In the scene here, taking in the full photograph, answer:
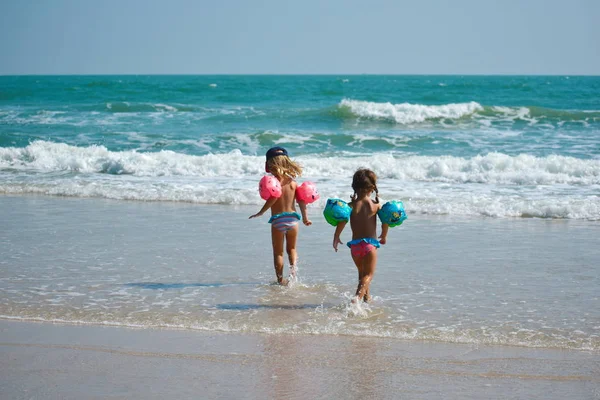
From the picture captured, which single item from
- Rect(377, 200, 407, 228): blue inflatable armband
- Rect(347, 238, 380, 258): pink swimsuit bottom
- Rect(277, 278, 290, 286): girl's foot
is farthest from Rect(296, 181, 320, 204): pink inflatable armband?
Rect(377, 200, 407, 228): blue inflatable armband

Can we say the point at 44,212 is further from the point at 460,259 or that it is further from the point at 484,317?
the point at 484,317

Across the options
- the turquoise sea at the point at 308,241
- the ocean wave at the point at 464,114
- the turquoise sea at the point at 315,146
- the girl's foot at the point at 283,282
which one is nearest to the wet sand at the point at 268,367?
the turquoise sea at the point at 308,241

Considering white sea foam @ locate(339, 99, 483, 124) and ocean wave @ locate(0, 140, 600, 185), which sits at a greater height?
white sea foam @ locate(339, 99, 483, 124)

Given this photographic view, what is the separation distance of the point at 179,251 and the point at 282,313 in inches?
105

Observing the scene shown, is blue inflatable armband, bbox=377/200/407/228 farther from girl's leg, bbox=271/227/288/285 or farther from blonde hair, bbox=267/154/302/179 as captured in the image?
girl's leg, bbox=271/227/288/285

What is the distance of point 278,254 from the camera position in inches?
269

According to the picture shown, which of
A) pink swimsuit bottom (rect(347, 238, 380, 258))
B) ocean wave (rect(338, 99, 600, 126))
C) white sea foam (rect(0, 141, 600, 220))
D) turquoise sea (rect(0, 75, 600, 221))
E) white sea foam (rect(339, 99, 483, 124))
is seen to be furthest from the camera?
white sea foam (rect(339, 99, 483, 124))

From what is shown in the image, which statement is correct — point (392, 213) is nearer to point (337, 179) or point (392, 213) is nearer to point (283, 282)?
point (283, 282)

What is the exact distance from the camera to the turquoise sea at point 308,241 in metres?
5.72

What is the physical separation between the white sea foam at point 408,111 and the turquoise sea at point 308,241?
5.72 m

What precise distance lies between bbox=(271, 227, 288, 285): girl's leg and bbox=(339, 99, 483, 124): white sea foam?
21.7 meters

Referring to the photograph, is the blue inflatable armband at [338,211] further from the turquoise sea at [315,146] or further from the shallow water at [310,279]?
the turquoise sea at [315,146]

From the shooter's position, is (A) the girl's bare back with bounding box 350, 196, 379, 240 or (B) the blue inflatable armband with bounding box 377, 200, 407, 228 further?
(A) the girl's bare back with bounding box 350, 196, 379, 240

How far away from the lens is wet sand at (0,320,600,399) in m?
4.14
